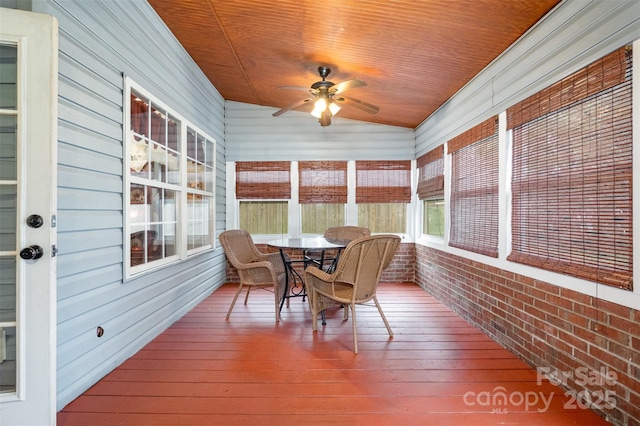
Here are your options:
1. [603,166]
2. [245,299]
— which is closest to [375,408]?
[603,166]

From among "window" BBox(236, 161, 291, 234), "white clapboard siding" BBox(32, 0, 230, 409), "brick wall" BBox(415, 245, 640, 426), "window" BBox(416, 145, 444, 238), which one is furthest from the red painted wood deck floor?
"window" BBox(236, 161, 291, 234)

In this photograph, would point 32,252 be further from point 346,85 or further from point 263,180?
point 263,180

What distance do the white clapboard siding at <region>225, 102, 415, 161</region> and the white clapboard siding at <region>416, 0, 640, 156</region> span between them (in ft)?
5.61

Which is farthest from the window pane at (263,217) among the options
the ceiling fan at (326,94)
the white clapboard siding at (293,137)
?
the ceiling fan at (326,94)

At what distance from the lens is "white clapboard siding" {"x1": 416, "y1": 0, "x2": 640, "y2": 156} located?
1.67m

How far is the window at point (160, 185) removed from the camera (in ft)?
8.21

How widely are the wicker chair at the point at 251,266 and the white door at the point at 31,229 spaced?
1569mm

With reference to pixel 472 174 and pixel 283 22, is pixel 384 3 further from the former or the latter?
pixel 472 174

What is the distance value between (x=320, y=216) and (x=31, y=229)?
12.4 feet

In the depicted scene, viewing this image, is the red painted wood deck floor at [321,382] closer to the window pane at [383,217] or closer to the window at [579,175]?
the window at [579,175]

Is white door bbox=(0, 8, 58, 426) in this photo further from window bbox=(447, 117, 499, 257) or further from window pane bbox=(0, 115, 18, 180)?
window bbox=(447, 117, 499, 257)

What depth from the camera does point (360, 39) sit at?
264 cm

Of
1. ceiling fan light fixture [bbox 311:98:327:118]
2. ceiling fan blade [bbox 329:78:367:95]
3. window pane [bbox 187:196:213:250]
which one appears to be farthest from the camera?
window pane [bbox 187:196:213:250]

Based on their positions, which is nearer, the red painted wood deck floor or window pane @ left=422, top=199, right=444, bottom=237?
the red painted wood deck floor
